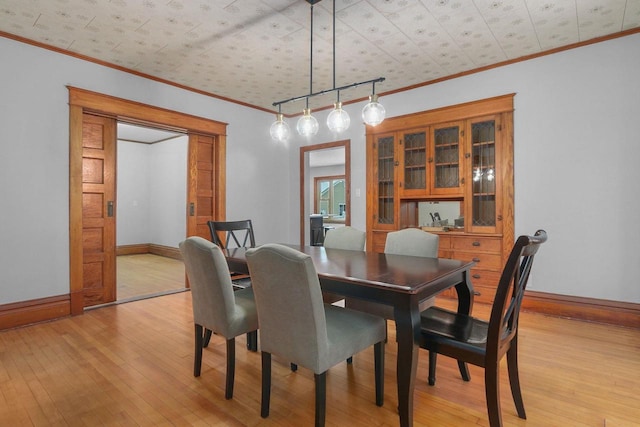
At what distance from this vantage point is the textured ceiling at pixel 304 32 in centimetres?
259

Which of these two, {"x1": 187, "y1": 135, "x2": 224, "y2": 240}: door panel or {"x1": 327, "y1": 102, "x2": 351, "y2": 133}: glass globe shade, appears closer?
{"x1": 327, "y1": 102, "x2": 351, "y2": 133}: glass globe shade

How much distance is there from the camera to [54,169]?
130 inches

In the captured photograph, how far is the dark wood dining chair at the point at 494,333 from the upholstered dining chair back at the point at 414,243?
2.24ft

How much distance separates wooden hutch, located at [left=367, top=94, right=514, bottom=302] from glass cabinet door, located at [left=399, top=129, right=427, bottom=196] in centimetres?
1

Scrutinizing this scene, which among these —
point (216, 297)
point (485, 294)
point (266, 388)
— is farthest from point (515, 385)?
point (485, 294)

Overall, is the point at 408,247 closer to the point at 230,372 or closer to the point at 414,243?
the point at 414,243

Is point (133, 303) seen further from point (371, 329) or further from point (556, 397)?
point (556, 397)

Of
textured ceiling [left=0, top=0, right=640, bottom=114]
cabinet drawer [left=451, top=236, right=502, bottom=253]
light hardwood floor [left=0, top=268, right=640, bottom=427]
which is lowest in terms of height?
light hardwood floor [left=0, top=268, right=640, bottom=427]

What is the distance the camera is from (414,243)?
264cm

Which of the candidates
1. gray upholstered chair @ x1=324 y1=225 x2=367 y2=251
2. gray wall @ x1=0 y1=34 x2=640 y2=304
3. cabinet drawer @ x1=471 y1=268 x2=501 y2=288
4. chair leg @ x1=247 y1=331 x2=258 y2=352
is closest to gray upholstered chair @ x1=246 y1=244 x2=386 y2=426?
chair leg @ x1=247 y1=331 x2=258 y2=352

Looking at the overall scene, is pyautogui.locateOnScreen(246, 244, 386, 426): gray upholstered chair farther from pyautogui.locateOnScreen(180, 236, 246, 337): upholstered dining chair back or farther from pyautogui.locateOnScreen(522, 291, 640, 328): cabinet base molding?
pyautogui.locateOnScreen(522, 291, 640, 328): cabinet base molding

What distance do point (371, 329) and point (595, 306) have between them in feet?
8.65

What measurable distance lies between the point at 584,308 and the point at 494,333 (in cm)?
243

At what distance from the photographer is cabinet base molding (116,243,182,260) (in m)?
6.93
